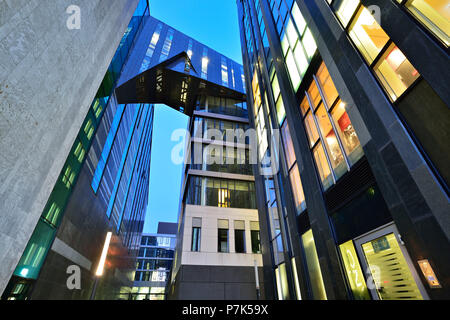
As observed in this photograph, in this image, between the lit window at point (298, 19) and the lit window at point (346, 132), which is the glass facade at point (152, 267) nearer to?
the lit window at point (346, 132)

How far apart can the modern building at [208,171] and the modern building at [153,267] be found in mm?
42280

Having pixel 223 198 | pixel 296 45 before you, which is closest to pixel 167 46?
pixel 223 198

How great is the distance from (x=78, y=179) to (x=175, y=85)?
2764cm

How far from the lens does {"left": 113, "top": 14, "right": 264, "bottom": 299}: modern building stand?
69.0 ft

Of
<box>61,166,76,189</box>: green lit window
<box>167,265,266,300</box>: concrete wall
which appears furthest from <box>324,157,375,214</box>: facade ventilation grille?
<box>61,166,76,189</box>: green lit window

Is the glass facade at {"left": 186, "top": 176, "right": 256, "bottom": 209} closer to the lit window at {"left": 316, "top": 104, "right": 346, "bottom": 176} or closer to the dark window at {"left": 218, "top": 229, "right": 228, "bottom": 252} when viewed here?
the dark window at {"left": 218, "top": 229, "right": 228, "bottom": 252}

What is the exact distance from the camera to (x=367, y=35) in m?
7.33

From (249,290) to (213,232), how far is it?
637cm

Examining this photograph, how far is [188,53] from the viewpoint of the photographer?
42.6m

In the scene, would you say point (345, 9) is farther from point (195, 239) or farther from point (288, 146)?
point (195, 239)

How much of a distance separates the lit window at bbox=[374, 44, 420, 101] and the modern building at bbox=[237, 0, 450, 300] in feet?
0.10

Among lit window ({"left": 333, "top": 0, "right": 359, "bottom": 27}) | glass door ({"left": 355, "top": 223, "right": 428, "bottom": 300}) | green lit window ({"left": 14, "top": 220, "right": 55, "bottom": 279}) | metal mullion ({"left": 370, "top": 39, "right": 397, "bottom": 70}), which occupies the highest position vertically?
lit window ({"left": 333, "top": 0, "right": 359, "bottom": 27})
